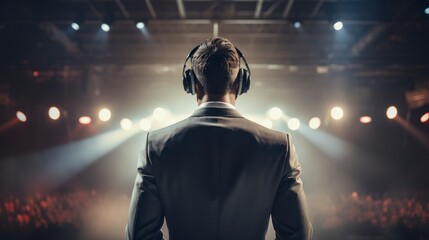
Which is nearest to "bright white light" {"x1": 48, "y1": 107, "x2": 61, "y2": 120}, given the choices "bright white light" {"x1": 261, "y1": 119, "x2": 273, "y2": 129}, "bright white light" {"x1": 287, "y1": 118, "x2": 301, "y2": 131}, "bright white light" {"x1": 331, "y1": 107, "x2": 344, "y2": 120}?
"bright white light" {"x1": 261, "y1": 119, "x2": 273, "y2": 129}

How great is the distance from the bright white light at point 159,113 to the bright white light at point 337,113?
12.7 ft

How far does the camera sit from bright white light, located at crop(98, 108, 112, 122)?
747cm

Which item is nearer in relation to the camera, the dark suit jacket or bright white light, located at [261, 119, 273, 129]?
the dark suit jacket

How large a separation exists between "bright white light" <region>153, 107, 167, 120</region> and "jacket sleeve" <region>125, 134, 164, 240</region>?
6746 mm

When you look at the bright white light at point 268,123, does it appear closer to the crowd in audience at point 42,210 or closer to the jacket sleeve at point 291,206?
the crowd in audience at point 42,210

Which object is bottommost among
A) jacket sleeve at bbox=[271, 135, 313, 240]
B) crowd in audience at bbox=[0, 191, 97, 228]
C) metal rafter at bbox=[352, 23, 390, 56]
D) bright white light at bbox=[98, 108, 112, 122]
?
crowd in audience at bbox=[0, 191, 97, 228]

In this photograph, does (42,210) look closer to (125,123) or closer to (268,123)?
(125,123)

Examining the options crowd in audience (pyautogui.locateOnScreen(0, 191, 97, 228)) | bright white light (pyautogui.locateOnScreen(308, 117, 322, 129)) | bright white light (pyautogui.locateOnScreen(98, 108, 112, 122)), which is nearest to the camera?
bright white light (pyautogui.locateOnScreen(98, 108, 112, 122))

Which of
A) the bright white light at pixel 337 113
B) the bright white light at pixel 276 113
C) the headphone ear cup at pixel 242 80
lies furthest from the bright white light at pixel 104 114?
the headphone ear cup at pixel 242 80

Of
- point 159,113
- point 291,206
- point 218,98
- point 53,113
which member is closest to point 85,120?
point 53,113

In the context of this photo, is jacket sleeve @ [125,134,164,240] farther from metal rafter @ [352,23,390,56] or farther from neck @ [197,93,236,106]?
metal rafter @ [352,23,390,56]

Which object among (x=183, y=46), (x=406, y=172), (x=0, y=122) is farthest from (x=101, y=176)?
(x=406, y=172)

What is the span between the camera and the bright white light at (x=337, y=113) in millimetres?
7275

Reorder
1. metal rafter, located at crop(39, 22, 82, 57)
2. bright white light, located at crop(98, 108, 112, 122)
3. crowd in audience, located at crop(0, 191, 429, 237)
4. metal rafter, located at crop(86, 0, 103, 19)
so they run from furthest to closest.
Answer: crowd in audience, located at crop(0, 191, 429, 237) < bright white light, located at crop(98, 108, 112, 122) < metal rafter, located at crop(39, 22, 82, 57) < metal rafter, located at crop(86, 0, 103, 19)
